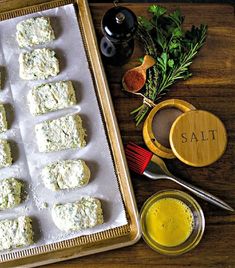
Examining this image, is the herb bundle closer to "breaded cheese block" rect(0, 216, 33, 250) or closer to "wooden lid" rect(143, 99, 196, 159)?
"wooden lid" rect(143, 99, 196, 159)

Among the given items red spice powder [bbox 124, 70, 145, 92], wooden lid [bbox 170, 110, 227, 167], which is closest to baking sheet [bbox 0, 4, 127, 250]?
red spice powder [bbox 124, 70, 145, 92]

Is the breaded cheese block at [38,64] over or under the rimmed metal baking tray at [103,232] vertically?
over

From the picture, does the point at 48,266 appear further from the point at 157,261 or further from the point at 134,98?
the point at 134,98

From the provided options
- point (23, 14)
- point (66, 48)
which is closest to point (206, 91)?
point (66, 48)

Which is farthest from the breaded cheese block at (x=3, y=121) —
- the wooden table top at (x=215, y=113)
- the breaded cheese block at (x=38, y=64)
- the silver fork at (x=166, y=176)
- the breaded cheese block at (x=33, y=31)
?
the silver fork at (x=166, y=176)

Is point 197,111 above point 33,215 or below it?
above

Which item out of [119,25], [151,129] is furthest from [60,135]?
[119,25]

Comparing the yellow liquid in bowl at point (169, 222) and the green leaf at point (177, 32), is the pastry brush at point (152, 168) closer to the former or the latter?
the yellow liquid in bowl at point (169, 222)

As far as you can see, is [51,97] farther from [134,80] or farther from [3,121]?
[134,80]
